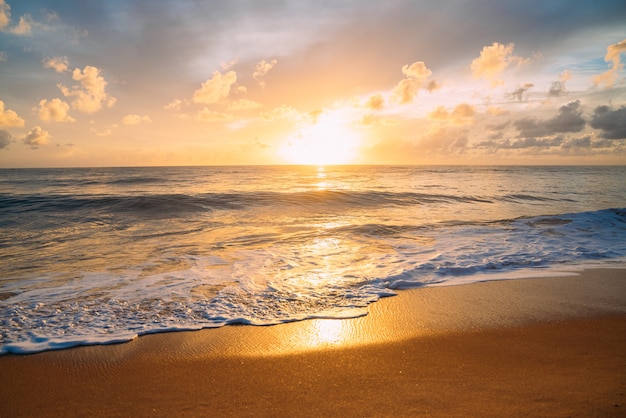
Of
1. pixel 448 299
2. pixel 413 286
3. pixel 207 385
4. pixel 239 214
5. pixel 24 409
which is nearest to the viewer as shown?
pixel 24 409

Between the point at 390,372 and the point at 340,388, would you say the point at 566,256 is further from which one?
the point at 340,388

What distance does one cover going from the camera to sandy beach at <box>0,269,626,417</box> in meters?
2.87

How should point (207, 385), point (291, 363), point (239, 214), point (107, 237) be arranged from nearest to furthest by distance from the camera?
1. point (207, 385)
2. point (291, 363)
3. point (107, 237)
4. point (239, 214)

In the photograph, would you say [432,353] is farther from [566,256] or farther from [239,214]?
[239,214]

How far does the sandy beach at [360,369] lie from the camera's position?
2.87 m

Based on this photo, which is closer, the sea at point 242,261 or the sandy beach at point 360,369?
the sandy beach at point 360,369

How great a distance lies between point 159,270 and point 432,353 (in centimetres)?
591

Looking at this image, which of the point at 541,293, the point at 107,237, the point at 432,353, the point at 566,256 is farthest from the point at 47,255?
the point at 566,256

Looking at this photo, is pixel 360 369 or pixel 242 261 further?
pixel 242 261

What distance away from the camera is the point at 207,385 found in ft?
10.6

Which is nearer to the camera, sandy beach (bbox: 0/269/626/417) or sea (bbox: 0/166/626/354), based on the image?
Answer: sandy beach (bbox: 0/269/626/417)

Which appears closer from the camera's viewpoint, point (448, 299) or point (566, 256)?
point (448, 299)

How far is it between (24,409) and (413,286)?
18.5 ft

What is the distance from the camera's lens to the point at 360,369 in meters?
3.45
